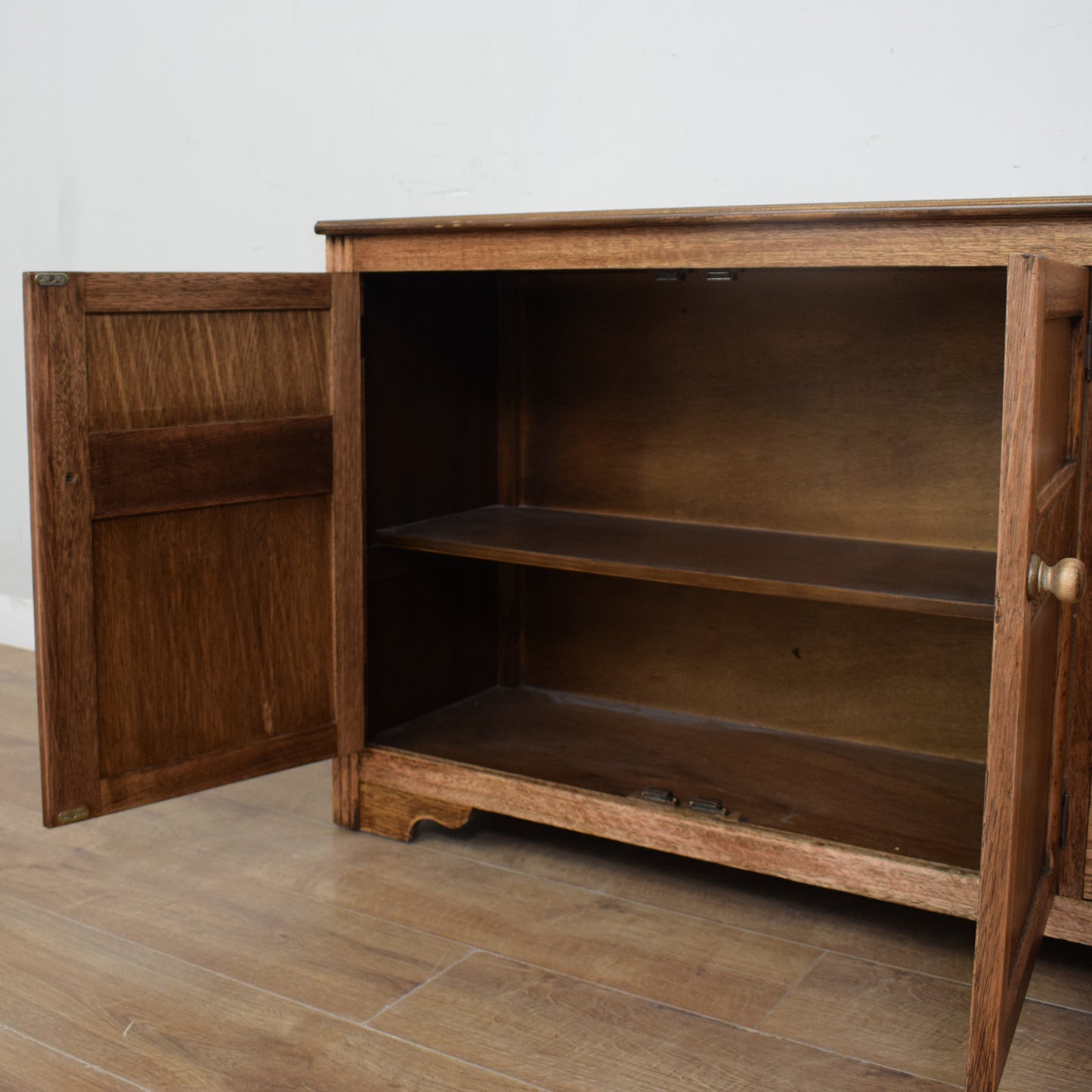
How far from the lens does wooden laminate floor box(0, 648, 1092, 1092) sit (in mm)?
1541

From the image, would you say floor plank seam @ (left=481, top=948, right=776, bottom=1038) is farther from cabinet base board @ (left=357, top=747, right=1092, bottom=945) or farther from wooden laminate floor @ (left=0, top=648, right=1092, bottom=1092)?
cabinet base board @ (left=357, top=747, right=1092, bottom=945)

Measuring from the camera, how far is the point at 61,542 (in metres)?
1.73

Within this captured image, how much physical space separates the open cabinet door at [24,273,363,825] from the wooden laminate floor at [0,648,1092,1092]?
0.69 feet

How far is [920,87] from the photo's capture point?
2.24 m

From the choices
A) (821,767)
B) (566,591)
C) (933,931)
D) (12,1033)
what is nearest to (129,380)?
(12,1033)

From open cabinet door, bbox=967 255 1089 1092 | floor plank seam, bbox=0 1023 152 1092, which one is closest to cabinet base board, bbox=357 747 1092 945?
open cabinet door, bbox=967 255 1089 1092

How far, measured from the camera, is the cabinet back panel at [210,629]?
5.99ft

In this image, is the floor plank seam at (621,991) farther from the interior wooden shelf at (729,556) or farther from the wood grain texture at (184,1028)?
the interior wooden shelf at (729,556)

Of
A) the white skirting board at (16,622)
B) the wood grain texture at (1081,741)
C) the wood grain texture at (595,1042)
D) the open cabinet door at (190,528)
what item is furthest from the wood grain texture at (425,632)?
the white skirting board at (16,622)

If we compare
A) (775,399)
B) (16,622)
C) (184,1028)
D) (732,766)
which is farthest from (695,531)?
(16,622)

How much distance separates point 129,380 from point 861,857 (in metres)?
1.22

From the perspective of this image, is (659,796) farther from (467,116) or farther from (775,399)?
(467,116)

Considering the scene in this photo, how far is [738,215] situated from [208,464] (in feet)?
2.73

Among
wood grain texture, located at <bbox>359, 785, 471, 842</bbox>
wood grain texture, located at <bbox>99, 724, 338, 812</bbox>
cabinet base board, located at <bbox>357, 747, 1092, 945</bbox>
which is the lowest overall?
wood grain texture, located at <bbox>359, 785, 471, 842</bbox>
